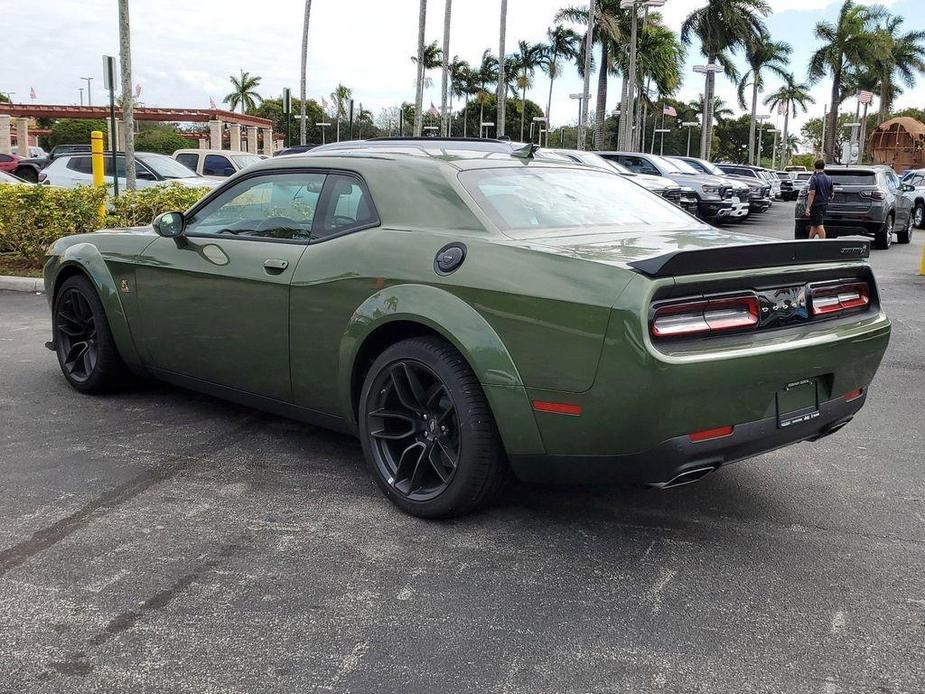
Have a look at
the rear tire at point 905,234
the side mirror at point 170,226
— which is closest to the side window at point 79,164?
the side mirror at point 170,226

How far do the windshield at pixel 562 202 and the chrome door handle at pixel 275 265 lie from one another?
0.90 metres

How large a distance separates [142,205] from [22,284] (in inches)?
79.7

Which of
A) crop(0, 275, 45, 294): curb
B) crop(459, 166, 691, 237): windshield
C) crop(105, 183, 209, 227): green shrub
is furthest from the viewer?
crop(105, 183, 209, 227): green shrub

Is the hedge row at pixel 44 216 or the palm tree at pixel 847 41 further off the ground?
the palm tree at pixel 847 41

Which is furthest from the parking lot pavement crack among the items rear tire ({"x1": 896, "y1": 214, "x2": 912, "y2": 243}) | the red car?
the red car

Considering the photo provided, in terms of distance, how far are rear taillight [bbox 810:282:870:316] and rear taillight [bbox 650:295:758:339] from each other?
0.42 metres

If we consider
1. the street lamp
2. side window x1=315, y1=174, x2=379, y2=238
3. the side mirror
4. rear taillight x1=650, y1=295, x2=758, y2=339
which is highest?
the street lamp

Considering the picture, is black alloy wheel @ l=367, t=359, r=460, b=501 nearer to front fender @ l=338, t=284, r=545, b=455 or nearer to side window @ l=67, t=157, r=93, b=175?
front fender @ l=338, t=284, r=545, b=455

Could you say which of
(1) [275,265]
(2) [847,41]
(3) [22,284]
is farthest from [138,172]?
(2) [847,41]

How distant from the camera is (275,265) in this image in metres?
4.32

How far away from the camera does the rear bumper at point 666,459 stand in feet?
10.5

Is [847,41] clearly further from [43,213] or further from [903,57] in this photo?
[43,213]

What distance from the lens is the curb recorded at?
10.5 metres

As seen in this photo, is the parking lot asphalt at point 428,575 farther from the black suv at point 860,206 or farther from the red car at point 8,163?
the red car at point 8,163
